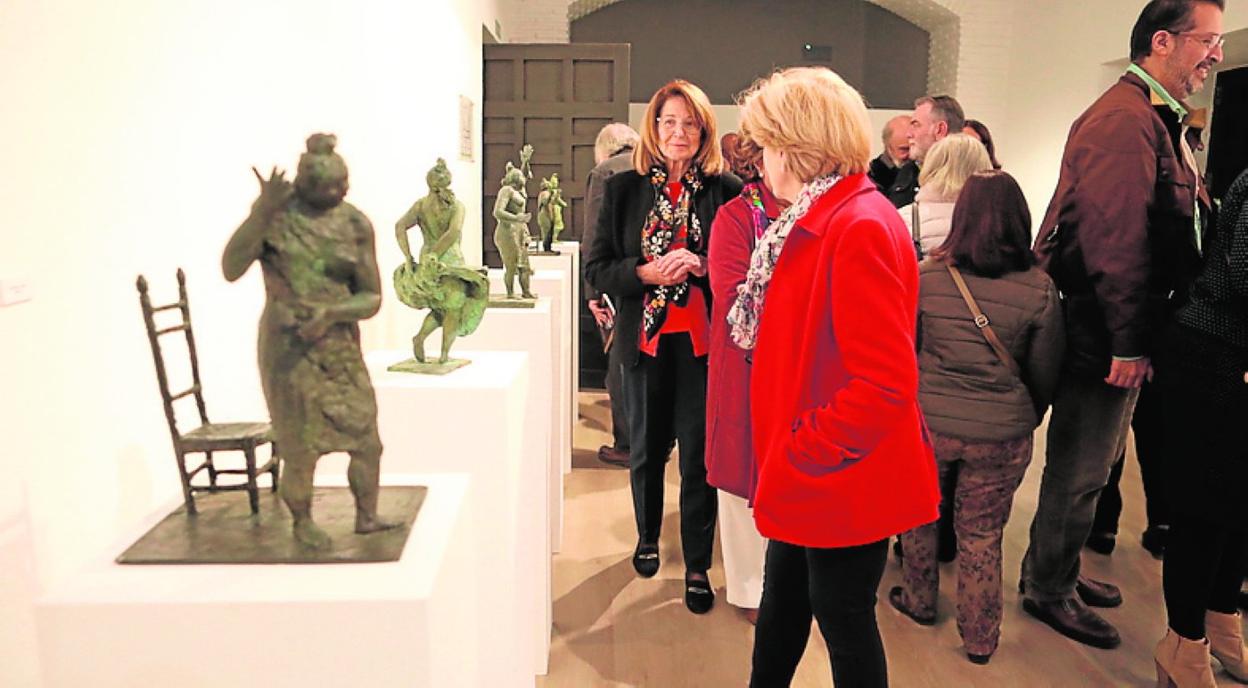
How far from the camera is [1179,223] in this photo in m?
2.57

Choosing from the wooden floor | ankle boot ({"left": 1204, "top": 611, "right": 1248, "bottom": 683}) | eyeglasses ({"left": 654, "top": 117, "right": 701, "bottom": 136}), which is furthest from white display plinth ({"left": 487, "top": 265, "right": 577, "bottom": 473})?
ankle boot ({"left": 1204, "top": 611, "right": 1248, "bottom": 683})

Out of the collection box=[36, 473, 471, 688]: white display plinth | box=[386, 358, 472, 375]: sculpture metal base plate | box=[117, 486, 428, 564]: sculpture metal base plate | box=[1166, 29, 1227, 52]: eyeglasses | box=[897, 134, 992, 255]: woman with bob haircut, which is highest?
box=[1166, 29, 1227, 52]: eyeglasses

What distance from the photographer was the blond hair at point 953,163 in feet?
9.53

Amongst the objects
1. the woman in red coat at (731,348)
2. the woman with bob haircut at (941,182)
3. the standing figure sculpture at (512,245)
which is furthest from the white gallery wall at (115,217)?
the woman with bob haircut at (941,182)

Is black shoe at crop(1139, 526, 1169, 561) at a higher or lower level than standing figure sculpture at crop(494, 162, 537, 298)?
lower

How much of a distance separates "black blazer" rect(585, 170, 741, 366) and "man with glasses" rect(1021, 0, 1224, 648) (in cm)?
100

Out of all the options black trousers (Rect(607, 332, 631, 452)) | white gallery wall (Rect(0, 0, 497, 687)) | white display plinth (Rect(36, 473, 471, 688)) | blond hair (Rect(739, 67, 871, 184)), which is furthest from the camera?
black trousers (Rect(607, 332, 631, 452))

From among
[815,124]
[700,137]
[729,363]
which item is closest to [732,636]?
[729,363]

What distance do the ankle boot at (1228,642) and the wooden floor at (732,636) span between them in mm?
43

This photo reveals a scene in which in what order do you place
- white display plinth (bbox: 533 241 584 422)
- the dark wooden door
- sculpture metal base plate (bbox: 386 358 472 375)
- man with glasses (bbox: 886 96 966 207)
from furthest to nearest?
the dark wooden door, white display plinth (bbox: 533 241 584 422), man with glasses (bbox: 886 96 966 207), sculpture metal base plate (bbox: 386 358 472 375)

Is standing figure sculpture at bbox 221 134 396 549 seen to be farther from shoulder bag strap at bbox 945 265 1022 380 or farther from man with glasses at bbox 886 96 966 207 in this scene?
man with glasses at bbox 886 96 966 207

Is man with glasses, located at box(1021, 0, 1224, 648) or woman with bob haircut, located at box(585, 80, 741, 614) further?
woman with bob haircut, located at box(585, 80, 741, 614)

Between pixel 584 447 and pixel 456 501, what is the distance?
12.3 ft

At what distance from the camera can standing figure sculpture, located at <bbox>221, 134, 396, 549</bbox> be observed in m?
1.18
